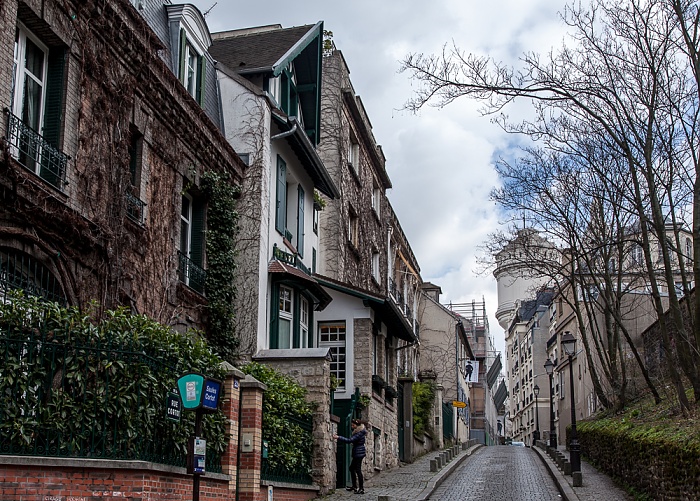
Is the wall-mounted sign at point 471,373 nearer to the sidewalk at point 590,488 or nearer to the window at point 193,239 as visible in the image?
the sidewalk at point 590,488

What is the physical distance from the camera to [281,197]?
2144cm

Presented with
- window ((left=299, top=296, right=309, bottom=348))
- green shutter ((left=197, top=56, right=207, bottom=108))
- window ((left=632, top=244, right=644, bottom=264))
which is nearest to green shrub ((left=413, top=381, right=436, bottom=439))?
window ((left=632, top=244, right=644, bottom=264))

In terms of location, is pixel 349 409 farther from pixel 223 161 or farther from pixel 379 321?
pixel 223 161

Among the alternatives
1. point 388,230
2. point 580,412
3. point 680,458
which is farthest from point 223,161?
point 580,412

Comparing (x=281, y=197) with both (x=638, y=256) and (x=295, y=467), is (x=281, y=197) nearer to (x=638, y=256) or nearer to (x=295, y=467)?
(x=295, y=467)

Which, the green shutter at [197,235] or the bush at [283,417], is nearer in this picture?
the bush at [283,417]

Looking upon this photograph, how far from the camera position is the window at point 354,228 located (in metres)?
30.8

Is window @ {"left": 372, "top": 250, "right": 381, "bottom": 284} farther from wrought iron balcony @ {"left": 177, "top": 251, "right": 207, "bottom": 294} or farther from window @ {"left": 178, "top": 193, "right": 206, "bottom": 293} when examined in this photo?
wrought iron balcony @ {"left": 177, "top": 251, "right": 207, "bottom": 294}

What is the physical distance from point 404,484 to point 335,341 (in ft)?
15.9


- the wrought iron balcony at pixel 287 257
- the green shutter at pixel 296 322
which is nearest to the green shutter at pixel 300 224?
the wrought iron balcony at pixel 287 257

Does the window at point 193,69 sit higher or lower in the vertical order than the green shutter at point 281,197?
higher

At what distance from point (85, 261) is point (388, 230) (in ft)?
86.2

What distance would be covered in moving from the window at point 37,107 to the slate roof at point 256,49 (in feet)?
27.3

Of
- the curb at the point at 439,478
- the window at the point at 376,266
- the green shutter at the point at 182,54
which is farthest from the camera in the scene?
the window at the point at 376,266
